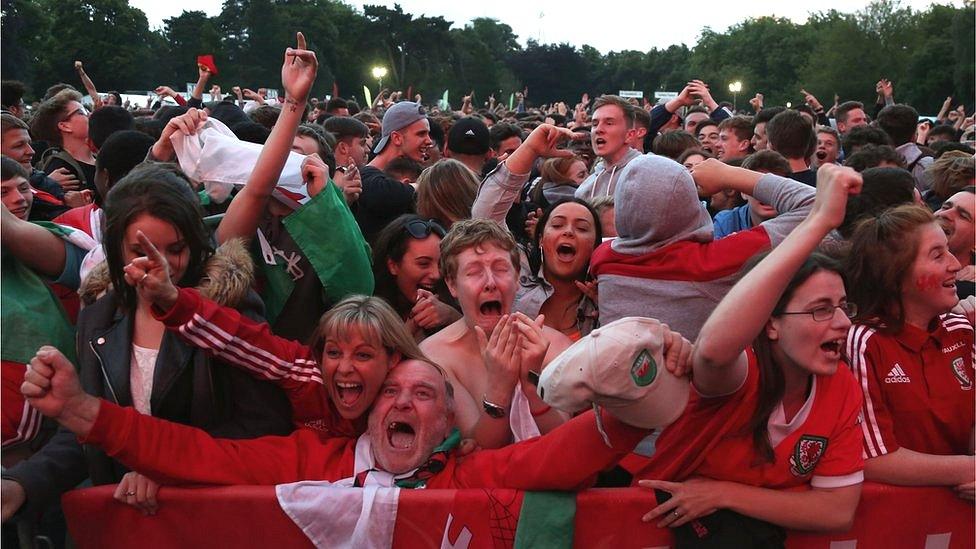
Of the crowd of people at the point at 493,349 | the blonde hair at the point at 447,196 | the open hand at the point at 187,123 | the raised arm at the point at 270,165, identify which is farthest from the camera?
the blonde hair at the point at 447,196

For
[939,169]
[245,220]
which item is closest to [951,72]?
[939,169]

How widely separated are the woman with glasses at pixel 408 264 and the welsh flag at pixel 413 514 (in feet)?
4.75

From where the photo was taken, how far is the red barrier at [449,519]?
2857mm

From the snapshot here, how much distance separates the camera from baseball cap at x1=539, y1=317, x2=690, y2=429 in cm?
242

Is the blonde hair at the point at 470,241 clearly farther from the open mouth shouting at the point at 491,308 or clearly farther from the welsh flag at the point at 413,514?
the welsh flag at the point at 413,514

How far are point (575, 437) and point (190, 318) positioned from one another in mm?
1201

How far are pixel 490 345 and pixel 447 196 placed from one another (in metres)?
2.36

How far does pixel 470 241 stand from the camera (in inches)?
149

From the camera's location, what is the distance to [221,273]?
10.5ft

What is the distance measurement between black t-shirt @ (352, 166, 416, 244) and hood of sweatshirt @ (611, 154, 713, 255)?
87.4 inches

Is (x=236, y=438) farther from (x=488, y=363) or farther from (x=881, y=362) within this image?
(x=881, y=362)

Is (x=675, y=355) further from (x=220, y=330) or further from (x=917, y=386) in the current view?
(x=220, y=330)

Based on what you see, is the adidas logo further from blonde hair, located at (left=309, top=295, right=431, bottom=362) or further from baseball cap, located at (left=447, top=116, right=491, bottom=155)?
baseball cap, located at (left=447, top=116, right=491, bottom=155)

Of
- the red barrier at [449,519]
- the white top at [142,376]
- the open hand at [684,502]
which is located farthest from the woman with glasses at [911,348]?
the white top at [142,376]
